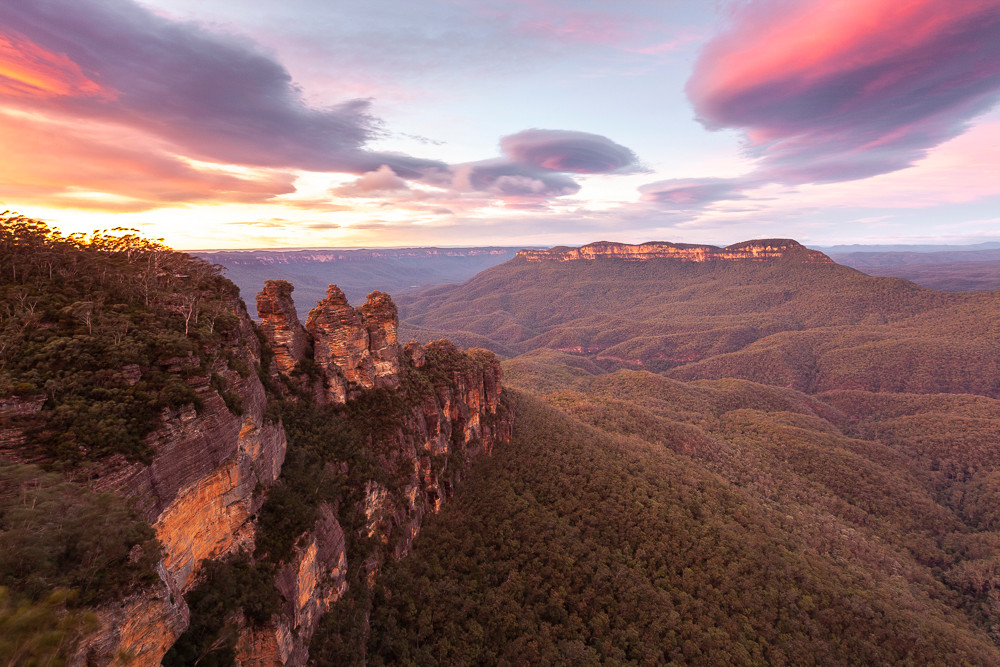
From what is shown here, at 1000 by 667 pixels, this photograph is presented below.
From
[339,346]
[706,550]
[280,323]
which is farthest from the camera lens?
[706,550]

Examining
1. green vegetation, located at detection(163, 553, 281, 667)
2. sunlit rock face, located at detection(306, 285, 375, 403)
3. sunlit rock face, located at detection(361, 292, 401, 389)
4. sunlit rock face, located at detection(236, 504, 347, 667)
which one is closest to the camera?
green vegetation, located at detection(163, 553, 281, 667)

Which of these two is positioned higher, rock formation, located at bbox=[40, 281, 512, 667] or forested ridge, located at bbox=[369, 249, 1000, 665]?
rock formation, located at bbox=[40, 281, 512, 667]

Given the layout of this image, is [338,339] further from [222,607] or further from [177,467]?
[222,607]

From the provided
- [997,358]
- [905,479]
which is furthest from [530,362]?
[997,358]

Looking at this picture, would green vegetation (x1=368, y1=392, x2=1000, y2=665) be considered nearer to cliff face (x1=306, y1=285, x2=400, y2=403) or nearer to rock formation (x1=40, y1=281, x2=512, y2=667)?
rock formation (x1=40, y1=281, x2=512, y2=667)

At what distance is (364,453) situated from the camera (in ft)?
106

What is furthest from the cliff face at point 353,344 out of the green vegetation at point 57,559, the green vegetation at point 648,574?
the green vegetation at point 57,559

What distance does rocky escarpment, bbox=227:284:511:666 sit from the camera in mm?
21344

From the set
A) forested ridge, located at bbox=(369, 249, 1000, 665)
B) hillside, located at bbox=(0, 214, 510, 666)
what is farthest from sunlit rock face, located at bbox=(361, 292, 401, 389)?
forested ridge, located at bbox=(369, 249, 1000, 665)

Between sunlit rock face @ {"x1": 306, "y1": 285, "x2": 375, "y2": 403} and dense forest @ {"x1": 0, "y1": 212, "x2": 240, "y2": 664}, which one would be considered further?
sunlit rock face @ {"x1": 306, "y1": 285, "x2": 375, "y2": 403}

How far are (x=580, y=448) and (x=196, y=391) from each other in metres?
52.9

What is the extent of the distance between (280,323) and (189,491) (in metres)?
17.2

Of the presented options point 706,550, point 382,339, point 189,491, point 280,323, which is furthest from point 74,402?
point 706,550

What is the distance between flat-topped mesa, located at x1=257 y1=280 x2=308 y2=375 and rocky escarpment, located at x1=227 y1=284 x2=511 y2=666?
108 millimetres
